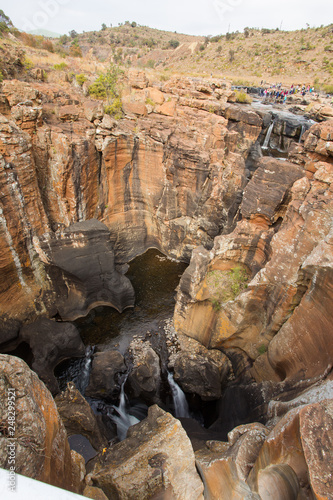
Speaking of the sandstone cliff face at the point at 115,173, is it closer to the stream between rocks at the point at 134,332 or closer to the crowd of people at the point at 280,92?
the stream between rocks at the point at 134,332

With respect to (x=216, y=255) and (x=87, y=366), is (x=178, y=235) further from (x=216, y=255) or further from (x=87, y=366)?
(x=87, y=366)

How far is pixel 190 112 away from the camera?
18078 millimetres

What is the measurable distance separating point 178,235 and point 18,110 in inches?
433

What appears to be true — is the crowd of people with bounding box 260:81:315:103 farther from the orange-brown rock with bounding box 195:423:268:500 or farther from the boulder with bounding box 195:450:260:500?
the boulder with bounding box 195:450:260:500

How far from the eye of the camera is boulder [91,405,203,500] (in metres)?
5.30

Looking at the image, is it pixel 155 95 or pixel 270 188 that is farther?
pixel 155 95

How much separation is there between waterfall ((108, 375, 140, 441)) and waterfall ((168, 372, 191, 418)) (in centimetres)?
159

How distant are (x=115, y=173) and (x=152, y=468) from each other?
15485 mm

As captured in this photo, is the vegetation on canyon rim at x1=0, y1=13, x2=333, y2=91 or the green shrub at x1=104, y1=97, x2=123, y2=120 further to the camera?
the vegetation on canyon rim at x1=0, y1=13, x2=333, y2=91

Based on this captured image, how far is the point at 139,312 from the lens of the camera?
48.1 feet

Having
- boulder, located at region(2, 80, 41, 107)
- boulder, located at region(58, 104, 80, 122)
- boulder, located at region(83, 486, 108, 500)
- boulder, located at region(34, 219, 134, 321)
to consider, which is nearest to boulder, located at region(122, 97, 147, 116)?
boulder, located at region(58, 104, 80, 122)

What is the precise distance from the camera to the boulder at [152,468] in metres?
5.30

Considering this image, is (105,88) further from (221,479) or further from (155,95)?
(221,479)

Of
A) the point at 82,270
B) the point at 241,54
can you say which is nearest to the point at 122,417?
the point at 82,270
